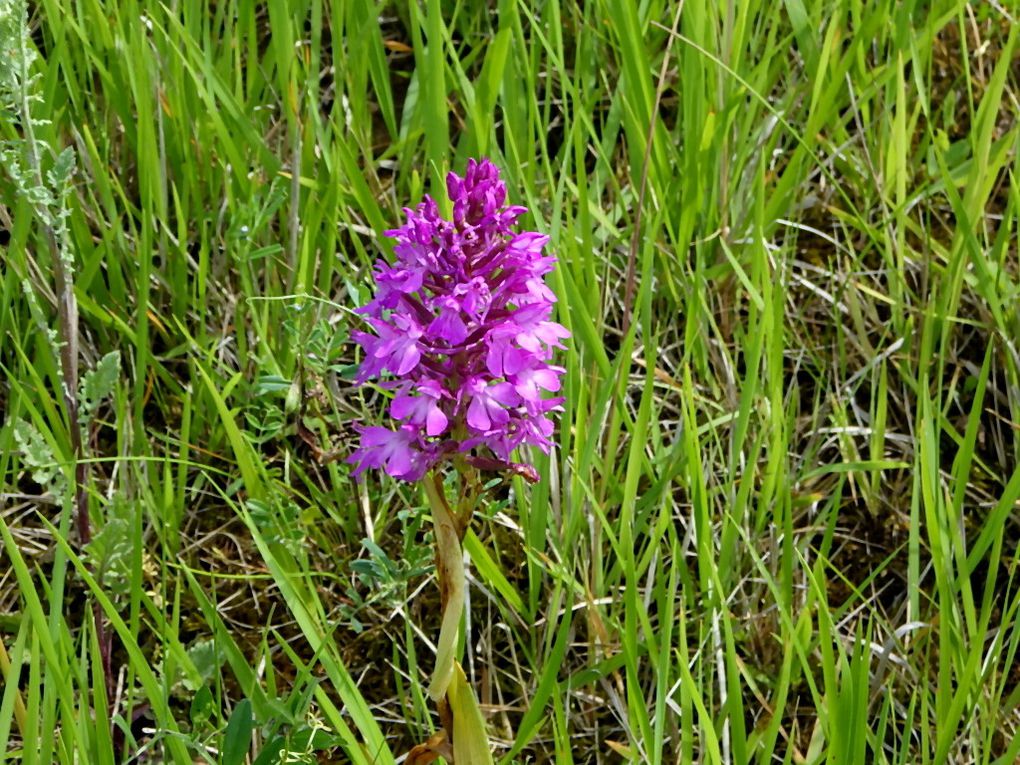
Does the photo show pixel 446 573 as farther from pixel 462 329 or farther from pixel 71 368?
pixel 71 368

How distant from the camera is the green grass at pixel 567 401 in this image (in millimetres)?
1802

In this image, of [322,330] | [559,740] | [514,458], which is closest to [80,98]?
[322,330]

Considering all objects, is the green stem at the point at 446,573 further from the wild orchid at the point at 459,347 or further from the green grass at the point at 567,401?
the green grass at the point at 567,401

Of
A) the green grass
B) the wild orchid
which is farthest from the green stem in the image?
the green grass

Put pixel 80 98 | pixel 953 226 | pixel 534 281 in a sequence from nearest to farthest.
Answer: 1. pixel 534 281
2. pixel 80 98
3. pixel 953 226

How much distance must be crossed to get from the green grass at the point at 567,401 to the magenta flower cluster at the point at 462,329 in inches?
11.5

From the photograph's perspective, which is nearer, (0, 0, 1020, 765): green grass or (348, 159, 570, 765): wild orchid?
(348, 159, 570, 765): wild orchid

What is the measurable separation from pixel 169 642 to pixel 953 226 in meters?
1.76

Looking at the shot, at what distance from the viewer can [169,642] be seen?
1.71 meters

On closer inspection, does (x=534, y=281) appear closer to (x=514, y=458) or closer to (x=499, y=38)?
(x=514, y=458)

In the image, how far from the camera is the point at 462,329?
139cm

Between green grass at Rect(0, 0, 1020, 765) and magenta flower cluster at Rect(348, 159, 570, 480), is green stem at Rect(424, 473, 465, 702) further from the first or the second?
green grass at Rect(0, 0, 1020, 765)

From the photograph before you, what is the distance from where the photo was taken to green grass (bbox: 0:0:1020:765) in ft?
5.91

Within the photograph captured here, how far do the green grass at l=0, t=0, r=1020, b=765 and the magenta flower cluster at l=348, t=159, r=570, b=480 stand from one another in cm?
29
